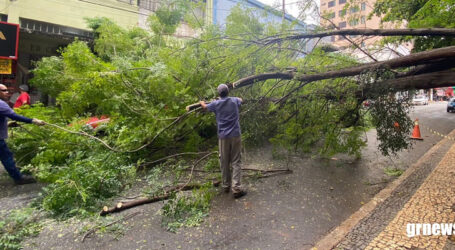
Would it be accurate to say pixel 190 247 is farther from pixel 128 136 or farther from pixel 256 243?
pixel 128 136

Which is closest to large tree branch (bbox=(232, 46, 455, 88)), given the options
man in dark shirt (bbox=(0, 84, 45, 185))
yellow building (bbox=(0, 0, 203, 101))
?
man in dark shirt (bbox=(0, 84, 45, 185))

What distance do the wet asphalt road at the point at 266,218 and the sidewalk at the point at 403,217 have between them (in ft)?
0.59

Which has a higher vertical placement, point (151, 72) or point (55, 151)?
point (151, 72)

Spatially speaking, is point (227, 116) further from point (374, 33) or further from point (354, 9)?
point (354, 9)

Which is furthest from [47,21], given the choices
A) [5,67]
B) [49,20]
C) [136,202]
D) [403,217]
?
[403,217]

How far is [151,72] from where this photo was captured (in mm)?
4895

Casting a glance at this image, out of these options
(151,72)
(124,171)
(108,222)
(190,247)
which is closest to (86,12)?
(151,72)

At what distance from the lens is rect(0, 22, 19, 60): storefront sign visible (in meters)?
9.78

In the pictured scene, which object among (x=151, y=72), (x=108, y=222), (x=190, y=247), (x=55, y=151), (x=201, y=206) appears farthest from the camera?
(x=151, y=72)

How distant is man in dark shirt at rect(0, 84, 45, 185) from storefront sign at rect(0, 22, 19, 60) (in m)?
7.48

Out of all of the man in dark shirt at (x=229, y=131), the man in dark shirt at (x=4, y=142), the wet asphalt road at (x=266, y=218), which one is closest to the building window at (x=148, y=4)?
the man in dark shirt at (x=4, y=142)

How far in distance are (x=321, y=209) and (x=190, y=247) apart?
2010 millimetres

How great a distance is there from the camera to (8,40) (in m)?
9.91

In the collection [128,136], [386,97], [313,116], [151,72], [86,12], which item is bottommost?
[128,136]
